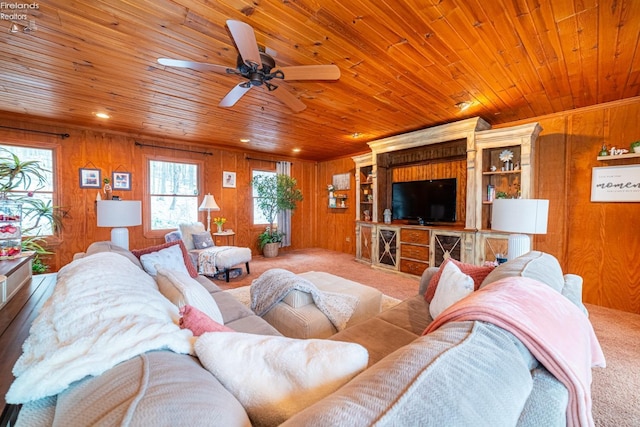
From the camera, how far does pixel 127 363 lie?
1.95 ft

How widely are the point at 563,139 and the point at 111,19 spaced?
473 centimetres

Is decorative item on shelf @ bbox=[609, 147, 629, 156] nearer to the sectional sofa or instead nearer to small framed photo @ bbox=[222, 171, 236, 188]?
the sectional sofa

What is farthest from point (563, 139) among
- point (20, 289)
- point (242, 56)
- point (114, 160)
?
point (114, 160)

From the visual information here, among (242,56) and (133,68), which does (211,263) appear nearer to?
(133,68)

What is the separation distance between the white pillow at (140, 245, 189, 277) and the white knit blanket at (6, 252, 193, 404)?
A: 1.25 meters

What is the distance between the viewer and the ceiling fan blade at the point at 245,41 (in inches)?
56.4

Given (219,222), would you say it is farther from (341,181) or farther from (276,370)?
(276,370)

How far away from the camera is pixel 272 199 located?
5.71m

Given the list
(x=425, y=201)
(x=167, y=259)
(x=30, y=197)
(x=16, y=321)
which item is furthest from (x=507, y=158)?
(x=30, y=197)

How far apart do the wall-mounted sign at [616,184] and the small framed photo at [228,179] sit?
574 centimetres

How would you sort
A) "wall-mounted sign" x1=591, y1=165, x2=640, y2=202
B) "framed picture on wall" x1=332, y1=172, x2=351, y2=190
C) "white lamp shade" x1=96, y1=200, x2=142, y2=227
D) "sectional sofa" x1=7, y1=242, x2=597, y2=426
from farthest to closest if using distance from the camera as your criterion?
"framed picture on wall" x1=332, y1=172, x2=351, y2=190
"wall-mounted sign" x1=591, y1=165, x2=640, y2=202
"white lamp shade" x1=96, y1=200, x2=142, y2=227
"sectional sofa" x1=7, y1=242, x2=597, y2=426

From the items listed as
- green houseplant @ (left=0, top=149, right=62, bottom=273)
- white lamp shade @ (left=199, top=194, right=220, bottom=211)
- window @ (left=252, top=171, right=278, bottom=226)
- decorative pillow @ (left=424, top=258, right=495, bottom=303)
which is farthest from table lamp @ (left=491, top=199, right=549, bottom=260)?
green houseplant @ (left=0, top=149, right=62, bottom=273)

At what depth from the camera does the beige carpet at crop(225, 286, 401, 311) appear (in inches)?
119

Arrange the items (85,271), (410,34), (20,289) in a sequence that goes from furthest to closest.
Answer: (410,34) → (20,289) → (85,271)
